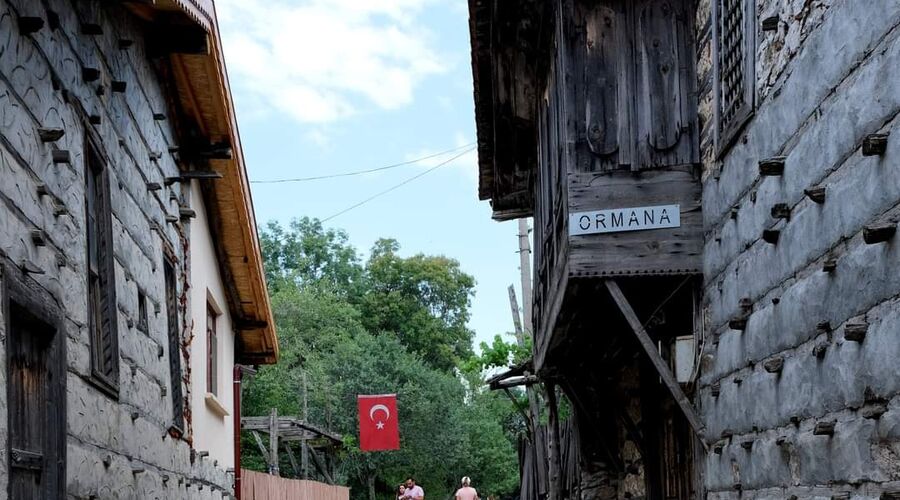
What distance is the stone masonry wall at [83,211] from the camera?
17.4ft

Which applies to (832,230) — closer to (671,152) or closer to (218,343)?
(671,152)

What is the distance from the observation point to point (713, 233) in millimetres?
8805

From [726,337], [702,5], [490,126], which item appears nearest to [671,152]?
[702,5]

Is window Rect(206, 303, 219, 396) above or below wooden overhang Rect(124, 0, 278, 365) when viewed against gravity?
below

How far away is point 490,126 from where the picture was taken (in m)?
15.0

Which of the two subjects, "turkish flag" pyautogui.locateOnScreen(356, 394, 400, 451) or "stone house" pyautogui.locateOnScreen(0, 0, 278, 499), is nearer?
"stone house" pyautogui.locateOnScreen(0, 0, 278, 499)

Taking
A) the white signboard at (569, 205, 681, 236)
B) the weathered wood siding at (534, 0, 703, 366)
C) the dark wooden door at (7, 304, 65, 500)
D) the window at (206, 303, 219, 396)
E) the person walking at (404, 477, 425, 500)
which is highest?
the weathered wood siding at (534, 0, 703, 366)

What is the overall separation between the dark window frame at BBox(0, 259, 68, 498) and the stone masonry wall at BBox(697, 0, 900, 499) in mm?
3526

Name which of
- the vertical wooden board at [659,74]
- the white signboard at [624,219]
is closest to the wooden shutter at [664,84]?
the vertical wooden board at [659,74]

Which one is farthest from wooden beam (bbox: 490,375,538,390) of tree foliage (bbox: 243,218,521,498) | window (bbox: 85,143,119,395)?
tree foliage (bbox: 243,218,521,498)

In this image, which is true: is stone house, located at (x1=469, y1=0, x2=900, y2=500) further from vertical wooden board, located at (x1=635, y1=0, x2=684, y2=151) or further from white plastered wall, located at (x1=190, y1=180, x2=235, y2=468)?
white plastered wall, located at (x1=190, y1=180, x2=235, y2=468)

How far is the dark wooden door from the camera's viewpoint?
17.1 ft

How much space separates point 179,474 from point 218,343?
408 centimetres

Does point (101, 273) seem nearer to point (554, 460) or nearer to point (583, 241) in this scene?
point (583, 241)
